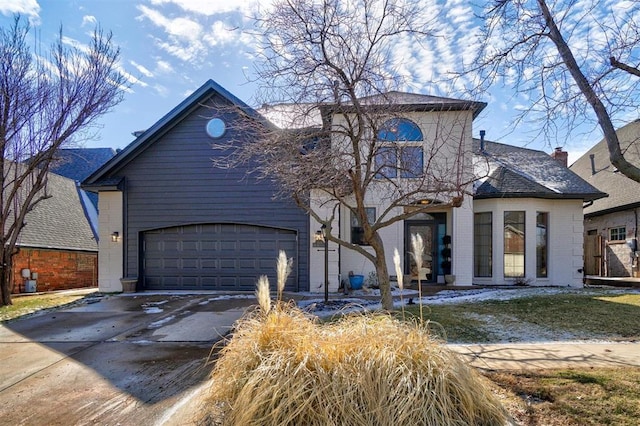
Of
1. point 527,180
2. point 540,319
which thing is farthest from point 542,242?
point 540,319

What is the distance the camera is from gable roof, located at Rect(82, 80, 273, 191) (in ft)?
44.6

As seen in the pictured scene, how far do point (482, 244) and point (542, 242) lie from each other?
2.01 meters

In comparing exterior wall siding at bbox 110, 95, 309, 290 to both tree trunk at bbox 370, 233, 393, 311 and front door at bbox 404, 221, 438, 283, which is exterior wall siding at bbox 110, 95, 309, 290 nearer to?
front door at bbox 404, 221, 438, 283

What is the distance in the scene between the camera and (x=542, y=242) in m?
13.1

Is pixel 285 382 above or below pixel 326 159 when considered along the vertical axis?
below

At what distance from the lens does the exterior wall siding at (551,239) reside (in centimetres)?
1277

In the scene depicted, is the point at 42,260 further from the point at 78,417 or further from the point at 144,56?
the point at 78,417

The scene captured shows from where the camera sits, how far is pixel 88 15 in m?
10.4

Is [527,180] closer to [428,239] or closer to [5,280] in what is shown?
[428,239]

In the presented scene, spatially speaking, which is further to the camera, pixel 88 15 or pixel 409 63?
pixel 88 15

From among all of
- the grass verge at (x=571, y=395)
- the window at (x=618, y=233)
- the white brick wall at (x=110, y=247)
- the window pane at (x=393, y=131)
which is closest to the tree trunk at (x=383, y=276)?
the window pane at (x=393, y=131)

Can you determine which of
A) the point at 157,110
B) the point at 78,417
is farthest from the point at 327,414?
the point at 157,110

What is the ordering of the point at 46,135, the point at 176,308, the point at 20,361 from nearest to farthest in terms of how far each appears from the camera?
the point at 20,361
the point at 176,308
the point at 46,135

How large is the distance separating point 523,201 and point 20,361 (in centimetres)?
1347
